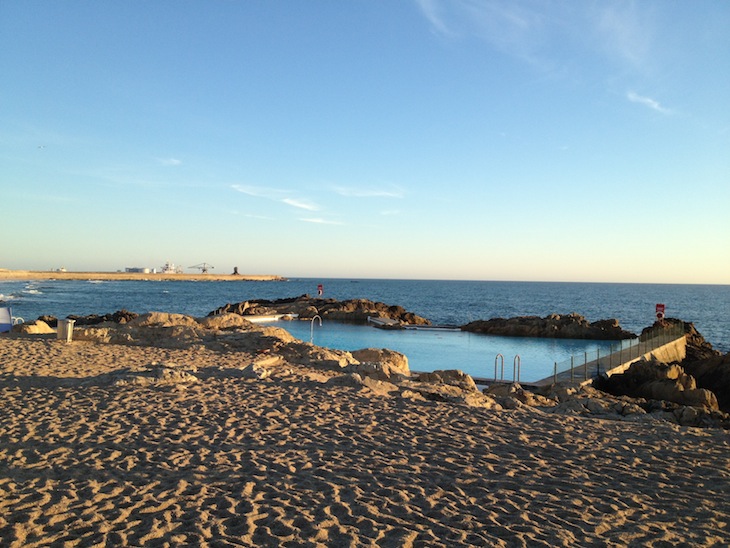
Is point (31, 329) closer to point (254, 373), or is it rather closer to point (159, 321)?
point (159, 321)

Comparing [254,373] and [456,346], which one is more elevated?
[254,373]

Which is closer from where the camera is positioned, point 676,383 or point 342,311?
point 676,383

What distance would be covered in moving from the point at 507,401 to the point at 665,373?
7.87 metres

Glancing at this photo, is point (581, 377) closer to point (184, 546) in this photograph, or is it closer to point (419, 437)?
point (419, 437)

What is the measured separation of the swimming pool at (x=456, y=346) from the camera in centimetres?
1909

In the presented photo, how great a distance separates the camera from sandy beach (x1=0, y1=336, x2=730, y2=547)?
4.20m

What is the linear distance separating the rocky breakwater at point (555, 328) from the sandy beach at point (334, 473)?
23700 millimetres

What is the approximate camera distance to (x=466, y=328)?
110ft

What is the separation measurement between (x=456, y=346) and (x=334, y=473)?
1976 cm

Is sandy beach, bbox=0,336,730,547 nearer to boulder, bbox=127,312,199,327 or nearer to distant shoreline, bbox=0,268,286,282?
boulder, bbox=127,312,199,327

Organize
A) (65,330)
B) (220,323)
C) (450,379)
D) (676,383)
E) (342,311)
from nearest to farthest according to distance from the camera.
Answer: (450,379)
(676,383)
(65,330)
(220,323)
(342,311)

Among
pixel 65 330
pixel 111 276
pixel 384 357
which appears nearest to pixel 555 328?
pixel 384 357

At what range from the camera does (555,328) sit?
31750 millimetres

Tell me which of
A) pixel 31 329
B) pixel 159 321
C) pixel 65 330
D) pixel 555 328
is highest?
pixel 159 321
